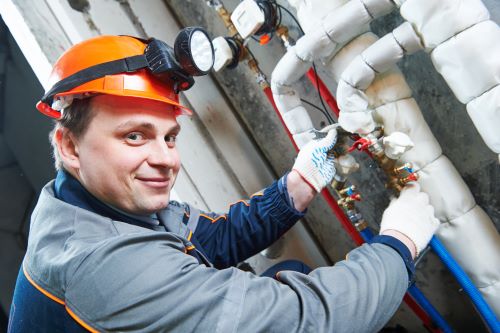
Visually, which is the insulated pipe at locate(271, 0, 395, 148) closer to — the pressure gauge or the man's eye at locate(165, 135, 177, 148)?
the pressure gauge

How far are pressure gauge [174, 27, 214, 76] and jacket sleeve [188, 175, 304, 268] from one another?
0.41 meters

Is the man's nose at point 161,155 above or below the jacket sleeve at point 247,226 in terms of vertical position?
above

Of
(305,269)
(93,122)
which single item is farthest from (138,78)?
(305,269)

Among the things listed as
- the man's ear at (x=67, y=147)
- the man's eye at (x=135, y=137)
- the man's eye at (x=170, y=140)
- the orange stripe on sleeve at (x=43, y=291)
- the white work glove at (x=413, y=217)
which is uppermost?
the man's ear at (x=67, y=147)

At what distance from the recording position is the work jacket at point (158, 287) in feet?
1.79

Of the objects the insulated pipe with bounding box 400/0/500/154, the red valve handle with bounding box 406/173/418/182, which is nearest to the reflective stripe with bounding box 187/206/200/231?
the red valve handle with bounding box 406/173/418/182

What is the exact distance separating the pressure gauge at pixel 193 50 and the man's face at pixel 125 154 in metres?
0.12

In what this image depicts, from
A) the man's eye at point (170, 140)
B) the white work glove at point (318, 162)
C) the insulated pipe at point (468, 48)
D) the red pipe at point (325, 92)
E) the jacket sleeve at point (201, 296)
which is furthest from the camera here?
the red pipe at point (325, 92)

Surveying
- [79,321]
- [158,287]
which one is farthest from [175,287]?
[79,321]

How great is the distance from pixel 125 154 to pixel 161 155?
73 millimetres

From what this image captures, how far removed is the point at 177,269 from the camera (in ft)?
1.91

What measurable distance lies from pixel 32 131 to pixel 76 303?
4.33ft

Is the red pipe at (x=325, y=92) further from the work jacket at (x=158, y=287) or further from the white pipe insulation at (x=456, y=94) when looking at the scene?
the work jacket at (x=158, y=287)

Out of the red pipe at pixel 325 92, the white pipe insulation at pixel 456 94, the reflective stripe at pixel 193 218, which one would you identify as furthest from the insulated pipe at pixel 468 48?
the reflective stripe at pixel 193 218
